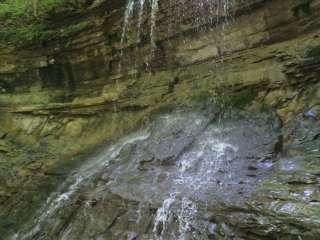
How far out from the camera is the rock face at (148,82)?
6.92m

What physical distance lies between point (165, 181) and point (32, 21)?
6.65m

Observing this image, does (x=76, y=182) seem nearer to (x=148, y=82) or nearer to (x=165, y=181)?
(x=165, y=181)

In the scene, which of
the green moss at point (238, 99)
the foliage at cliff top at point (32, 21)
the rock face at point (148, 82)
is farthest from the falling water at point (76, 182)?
the foliage at cliff top at point (32, 21)

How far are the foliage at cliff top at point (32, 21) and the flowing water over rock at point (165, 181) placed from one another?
12.9 feet

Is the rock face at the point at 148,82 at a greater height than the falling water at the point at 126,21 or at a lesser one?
lesser

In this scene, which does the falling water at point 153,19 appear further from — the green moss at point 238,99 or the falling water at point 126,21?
the green moss at point 238,99

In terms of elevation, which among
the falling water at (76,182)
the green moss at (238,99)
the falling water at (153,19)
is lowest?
the falling water at (76,182)

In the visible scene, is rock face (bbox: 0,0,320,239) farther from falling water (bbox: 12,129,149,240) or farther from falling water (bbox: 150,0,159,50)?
falling water (bbox: 12,129,149,240)

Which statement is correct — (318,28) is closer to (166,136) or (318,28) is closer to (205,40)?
(205,40)

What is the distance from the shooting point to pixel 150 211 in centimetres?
591

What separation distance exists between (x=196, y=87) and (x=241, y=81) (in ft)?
3.49

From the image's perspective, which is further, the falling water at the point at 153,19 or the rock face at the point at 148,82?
the falling water at the point at 153,19

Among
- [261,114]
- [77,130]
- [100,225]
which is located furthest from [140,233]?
[77,130]

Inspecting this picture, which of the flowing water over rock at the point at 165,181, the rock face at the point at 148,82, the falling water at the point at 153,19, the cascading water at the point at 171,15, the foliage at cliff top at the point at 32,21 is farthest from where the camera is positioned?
the foliage at cliff top at the point at 32,21
